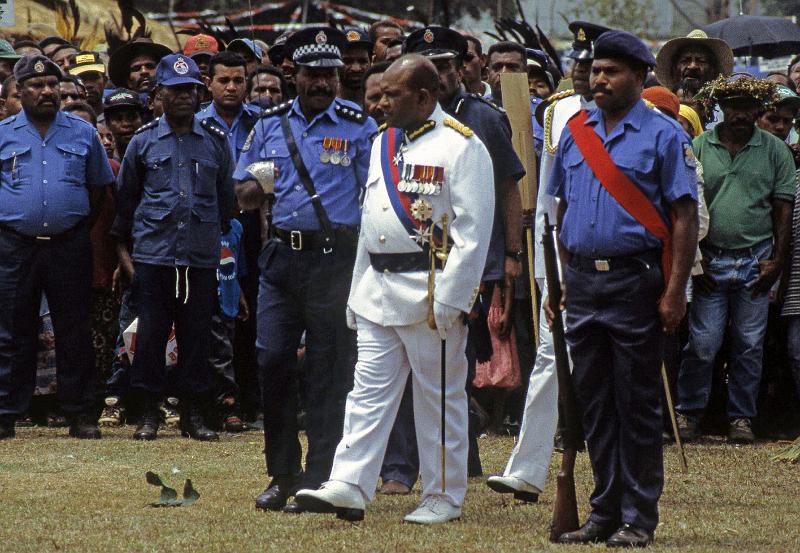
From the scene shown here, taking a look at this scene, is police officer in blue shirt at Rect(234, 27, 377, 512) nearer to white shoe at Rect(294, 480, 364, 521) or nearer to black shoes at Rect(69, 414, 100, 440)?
white shoe at Rect(294, 480, 364, 521)

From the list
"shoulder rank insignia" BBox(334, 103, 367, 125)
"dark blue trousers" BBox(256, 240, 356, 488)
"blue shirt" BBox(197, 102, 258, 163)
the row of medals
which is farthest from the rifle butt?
"blue shirt" BBox(197, 102, 258, 163)

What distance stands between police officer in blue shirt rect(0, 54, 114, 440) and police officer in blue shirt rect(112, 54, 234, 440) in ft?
1.13

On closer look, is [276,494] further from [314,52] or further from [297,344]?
[314,52]

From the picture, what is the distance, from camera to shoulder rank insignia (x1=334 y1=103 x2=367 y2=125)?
898 centimetres

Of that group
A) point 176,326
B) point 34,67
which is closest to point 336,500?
point 176,326

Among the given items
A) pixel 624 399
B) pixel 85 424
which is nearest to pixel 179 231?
pixel 85 424

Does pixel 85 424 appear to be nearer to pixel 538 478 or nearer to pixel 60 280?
pixel 60 280

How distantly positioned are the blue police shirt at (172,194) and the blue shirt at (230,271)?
588 millimetres

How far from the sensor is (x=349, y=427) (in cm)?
805

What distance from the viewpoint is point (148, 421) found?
11961 mm

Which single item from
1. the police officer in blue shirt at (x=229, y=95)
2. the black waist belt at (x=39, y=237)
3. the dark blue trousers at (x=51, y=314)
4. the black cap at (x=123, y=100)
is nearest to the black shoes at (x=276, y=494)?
the dark blue trousers at (x=51, y=314)

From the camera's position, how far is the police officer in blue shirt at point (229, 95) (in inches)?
514

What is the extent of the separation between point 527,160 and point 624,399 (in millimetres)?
2842

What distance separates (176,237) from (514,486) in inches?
160
